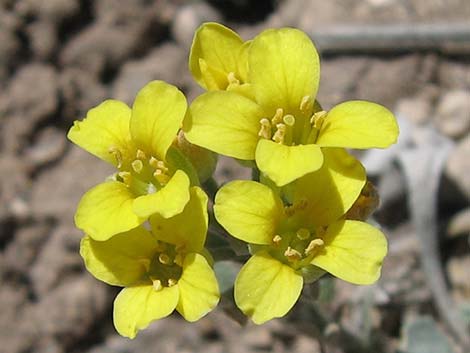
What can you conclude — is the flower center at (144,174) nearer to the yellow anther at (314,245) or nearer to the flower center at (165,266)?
the flower center at (165,266)

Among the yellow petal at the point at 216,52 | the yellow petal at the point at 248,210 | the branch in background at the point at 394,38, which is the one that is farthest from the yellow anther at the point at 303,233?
the branch in background at the point at 394,38

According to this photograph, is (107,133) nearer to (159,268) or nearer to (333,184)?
(159,268)

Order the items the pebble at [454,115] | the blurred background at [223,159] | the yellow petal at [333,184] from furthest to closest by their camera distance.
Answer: the pebble at [454,115], the blurred background at [223,159], the yellow petal at [333,184]

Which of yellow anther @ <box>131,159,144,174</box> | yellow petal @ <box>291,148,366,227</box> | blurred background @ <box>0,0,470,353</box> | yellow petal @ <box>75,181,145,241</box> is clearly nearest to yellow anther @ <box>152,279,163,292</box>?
yellow petal @ <box>75,181,145,241</box>

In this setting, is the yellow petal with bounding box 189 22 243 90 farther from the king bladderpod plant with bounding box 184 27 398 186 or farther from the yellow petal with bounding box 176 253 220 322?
the yellow petal with bounding box 176 253 220 322

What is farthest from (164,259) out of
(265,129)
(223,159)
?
(223,159)

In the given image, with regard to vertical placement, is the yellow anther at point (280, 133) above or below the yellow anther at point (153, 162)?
above
